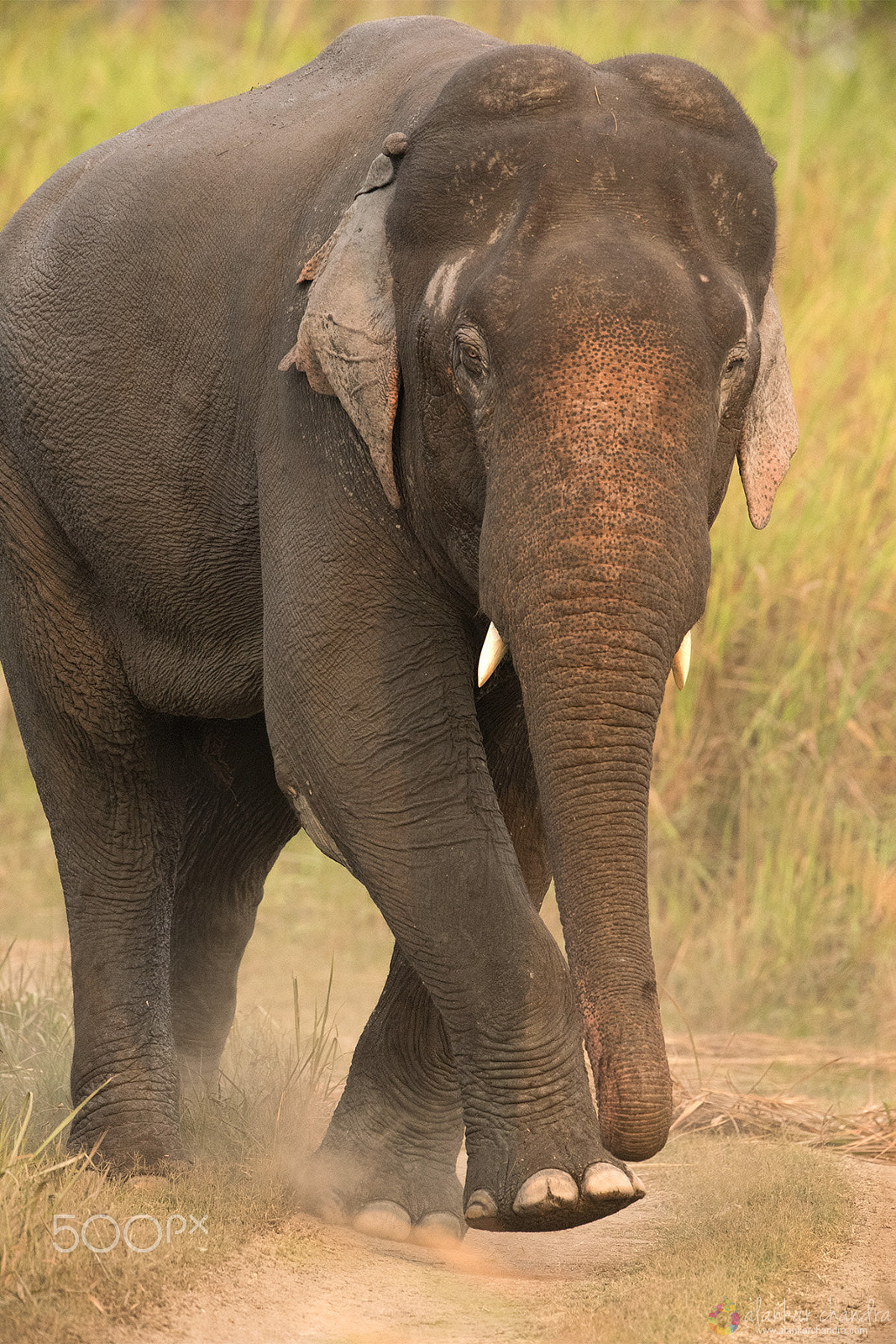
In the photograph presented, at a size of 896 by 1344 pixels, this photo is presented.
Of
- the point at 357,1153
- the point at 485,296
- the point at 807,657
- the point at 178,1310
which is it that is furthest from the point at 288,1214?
the point at 807,657

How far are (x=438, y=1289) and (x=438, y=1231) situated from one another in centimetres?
39

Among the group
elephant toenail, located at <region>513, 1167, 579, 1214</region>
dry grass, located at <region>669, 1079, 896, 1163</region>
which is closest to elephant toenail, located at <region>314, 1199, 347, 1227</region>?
elephant toenail, located at <region>513, 1167, 579, 1214</region>

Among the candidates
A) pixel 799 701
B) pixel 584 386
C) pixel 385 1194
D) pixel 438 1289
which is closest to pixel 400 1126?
pixel 385 1194

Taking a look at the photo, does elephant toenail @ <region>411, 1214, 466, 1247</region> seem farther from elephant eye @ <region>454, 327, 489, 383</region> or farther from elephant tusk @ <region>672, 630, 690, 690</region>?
elephant eye @ <region>454, 327, 489, 383</region>

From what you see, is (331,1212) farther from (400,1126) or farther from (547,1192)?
(547,1192)

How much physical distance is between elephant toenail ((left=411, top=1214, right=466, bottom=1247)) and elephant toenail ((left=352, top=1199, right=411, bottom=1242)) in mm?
22

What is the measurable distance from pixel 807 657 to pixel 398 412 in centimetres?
364

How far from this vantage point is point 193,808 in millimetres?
4566

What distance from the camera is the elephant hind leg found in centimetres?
458

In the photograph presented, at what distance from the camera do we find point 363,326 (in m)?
3.21

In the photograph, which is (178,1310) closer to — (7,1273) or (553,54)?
(7,1273)

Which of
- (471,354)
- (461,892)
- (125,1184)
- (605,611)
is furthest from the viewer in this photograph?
(125,1184)

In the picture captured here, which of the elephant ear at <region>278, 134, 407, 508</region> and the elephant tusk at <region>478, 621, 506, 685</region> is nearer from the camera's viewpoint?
the elephant tusk at <region>478, 621, 506, 685</region>

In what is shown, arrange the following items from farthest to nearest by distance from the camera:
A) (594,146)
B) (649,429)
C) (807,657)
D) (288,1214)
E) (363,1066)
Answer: (807,657) → (363,1066) → (288,1214) → (594,146) → (649,429)
